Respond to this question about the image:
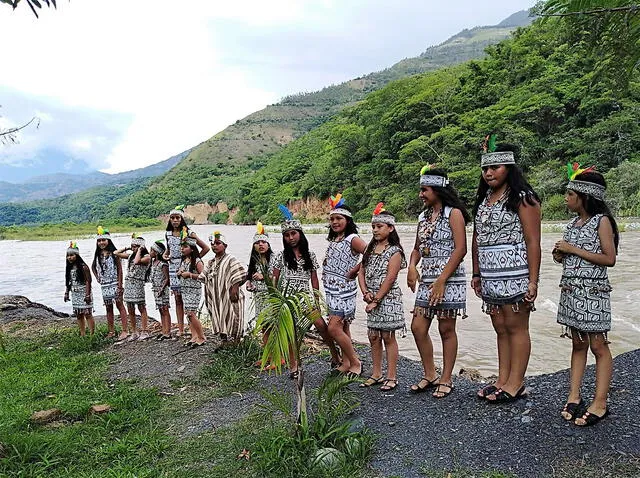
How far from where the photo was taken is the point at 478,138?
3144 cm

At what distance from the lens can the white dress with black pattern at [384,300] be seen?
14.5 feet

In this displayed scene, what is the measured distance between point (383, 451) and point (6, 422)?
363 centimetres

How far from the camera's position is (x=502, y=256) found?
3.52m

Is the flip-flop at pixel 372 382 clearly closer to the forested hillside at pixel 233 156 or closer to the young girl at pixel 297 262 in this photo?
the young girl at pixel 297 262

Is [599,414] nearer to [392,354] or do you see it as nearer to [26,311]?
[392,354]

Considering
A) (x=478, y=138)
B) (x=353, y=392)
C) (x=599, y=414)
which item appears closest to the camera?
(x=599, y=414)

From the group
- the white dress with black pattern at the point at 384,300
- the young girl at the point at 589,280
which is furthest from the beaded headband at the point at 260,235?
the young girl at the point at 589,280

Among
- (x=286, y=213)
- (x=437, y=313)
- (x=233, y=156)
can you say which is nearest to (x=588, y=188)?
(x=437, y=313)

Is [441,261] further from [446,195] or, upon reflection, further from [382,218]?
[382,218]

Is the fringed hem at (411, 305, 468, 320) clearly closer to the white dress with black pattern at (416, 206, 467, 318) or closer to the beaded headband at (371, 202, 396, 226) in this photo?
the white dress with black pattern at (416, 206, 467, 318)

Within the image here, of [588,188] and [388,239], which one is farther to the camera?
[388,239]

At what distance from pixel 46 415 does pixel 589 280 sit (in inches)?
194

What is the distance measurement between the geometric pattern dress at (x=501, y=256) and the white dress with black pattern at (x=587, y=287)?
298 mm

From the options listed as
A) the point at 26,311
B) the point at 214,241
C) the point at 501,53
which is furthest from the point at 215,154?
the point at 214,241
